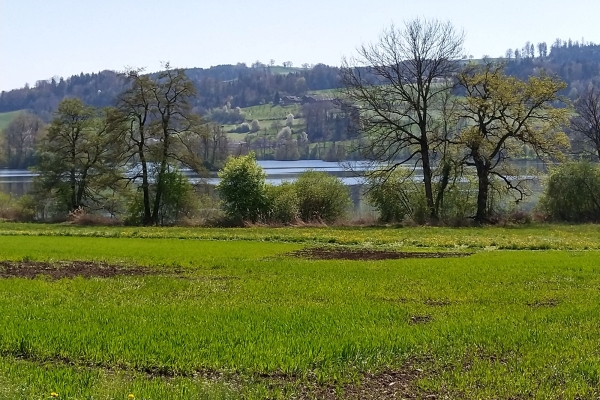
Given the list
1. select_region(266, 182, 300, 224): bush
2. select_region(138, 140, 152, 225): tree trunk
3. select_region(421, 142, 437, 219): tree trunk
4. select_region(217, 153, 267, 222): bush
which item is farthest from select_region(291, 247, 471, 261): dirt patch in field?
select_region(138, 140, 152, 225): tree trunk

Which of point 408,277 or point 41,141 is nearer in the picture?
point 408,277

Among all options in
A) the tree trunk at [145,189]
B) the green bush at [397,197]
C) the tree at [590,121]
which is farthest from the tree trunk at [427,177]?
the tree trunk at [145,189]

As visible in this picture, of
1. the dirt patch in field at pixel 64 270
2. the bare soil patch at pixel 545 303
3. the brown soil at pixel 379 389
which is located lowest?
the dirt patch in field at pixel 64 270

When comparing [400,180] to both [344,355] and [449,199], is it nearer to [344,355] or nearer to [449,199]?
[449,199]

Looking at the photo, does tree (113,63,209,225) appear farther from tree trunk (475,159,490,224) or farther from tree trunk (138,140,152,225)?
tree trunk (475,159,490,224)

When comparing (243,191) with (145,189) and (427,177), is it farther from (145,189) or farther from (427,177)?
(427,177)

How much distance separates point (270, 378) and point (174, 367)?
1.47 metres

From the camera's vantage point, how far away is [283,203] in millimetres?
49844

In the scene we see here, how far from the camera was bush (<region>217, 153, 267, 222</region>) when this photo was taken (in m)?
49.7

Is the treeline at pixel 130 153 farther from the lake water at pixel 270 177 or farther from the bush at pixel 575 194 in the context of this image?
the bush at pixel 575 194

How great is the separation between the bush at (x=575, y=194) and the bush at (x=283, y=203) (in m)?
22.2

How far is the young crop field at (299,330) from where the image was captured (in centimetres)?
741

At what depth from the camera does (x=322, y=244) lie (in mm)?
32125

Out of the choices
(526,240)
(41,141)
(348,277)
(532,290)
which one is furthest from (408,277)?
(41,141)
